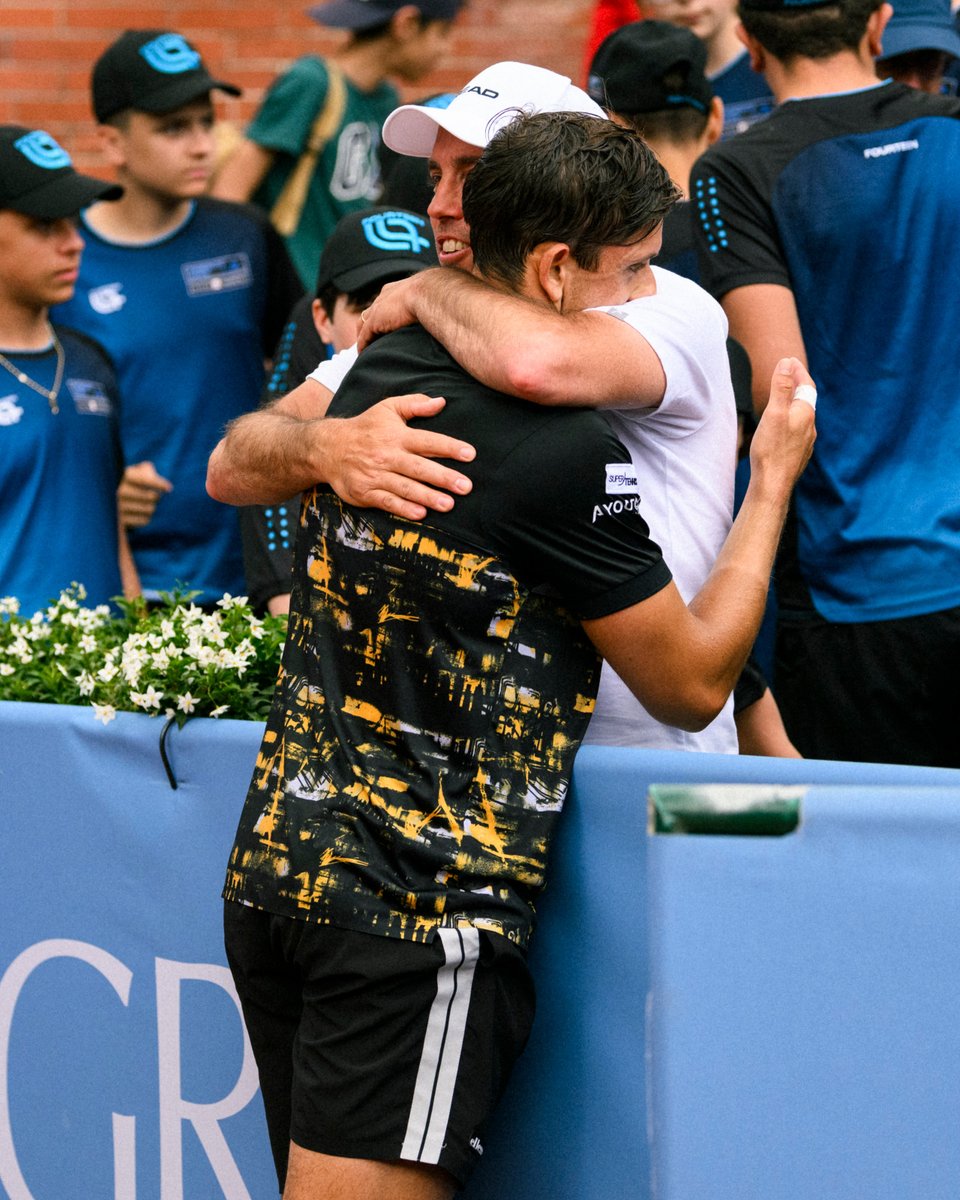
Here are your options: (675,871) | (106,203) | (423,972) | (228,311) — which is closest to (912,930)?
(675,871)

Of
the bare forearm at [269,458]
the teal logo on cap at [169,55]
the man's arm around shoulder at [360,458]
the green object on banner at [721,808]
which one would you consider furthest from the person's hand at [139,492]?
the green object on banner at [721,808]

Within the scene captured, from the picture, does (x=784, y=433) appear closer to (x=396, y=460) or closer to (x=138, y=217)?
(x=396, y=460)

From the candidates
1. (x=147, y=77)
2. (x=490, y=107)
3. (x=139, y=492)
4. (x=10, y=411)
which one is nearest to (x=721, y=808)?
(x=490, y=107)

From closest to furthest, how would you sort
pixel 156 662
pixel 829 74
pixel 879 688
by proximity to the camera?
pixel 156 662 < pixel 879 688 < pixel 829 74

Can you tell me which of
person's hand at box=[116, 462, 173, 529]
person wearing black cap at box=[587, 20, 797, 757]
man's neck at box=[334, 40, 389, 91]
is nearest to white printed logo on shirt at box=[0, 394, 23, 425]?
person's hand at box=[116, 462, 173, 529]

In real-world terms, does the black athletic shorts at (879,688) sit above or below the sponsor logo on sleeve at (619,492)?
below

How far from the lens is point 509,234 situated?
208 centimetres

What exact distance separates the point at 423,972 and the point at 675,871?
0.46 meters

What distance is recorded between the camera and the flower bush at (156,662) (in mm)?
2754

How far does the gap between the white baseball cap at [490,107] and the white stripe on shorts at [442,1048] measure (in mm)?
1045

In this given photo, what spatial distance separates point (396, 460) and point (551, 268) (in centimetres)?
32

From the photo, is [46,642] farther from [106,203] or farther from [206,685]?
[106,203]

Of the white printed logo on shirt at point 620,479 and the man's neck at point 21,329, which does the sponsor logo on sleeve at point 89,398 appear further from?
the white printed logo on shirt at point 620,479

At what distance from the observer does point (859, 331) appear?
3240mm
